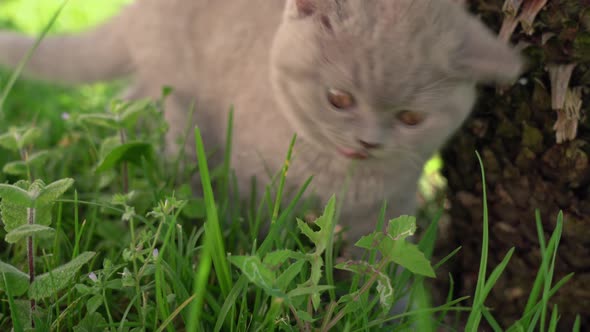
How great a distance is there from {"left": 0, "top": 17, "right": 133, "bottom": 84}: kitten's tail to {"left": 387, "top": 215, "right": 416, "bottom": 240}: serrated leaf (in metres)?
1.28

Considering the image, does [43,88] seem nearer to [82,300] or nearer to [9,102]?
[9,102]

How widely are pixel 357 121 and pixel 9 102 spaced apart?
1.41 meters

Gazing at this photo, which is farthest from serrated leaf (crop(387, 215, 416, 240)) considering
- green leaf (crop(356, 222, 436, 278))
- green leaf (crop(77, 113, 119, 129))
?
green leaf (crop(77, 113, 119, 129))

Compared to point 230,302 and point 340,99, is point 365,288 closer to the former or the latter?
point 230,302

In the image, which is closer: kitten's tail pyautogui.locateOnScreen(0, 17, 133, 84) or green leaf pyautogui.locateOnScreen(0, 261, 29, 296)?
green leaf pyautogui.locateOnScreen(0, 261, 29, 296)

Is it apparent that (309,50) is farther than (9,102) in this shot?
No

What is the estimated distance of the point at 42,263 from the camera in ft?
3.44

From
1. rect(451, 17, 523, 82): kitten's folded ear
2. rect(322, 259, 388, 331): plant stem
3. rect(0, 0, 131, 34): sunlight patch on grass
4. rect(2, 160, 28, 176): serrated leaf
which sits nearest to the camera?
rect(322, 259, 388, 331): plant stem

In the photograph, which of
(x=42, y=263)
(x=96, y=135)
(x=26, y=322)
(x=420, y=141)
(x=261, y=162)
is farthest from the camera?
(x=96, y=135)

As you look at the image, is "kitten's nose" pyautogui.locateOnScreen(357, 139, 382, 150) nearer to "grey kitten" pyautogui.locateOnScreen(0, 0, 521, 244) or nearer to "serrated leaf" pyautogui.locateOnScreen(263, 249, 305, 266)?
"grey kitten" pyautogui.locateOnScreen(0, 0, 521, 244)

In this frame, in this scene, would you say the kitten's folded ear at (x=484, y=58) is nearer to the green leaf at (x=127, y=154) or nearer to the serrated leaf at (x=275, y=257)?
the serrated leaf at (x=275, y=257)

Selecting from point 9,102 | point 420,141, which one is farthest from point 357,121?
point 9,102

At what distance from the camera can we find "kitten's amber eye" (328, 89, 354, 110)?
1.12 metres

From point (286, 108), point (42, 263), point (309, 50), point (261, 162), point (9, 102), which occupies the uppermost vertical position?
point (309, 50)
